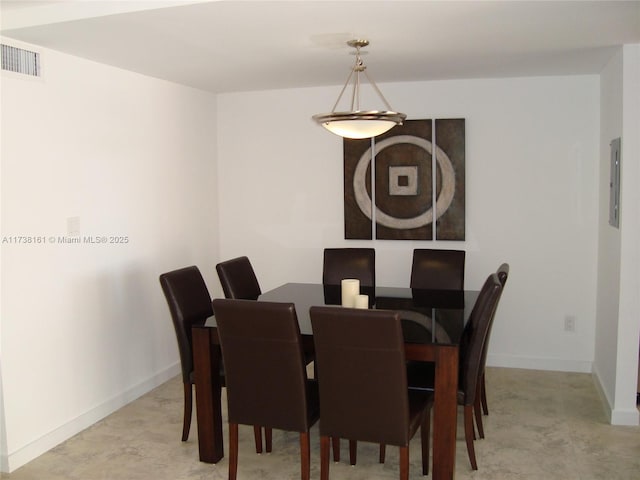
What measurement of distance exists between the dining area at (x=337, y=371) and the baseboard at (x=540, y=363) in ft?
4.72

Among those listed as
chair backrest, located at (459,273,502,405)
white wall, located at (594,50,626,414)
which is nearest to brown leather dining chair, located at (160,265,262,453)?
chair backrest, located at (459,273,502,405)

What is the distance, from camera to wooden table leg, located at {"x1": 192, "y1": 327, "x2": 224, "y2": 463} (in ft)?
10.7

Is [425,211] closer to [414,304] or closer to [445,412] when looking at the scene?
[414,304]

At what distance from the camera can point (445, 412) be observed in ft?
9.60

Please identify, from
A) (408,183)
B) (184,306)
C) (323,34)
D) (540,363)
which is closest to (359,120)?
(323,34)

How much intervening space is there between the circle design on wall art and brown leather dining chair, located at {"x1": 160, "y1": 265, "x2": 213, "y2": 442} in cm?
186

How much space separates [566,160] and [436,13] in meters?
2.34

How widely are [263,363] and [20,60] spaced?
207cm

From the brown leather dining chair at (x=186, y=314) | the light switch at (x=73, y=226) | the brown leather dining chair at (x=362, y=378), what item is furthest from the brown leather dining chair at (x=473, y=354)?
the light switch at (x=73, y=226)

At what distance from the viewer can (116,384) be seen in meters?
4.22

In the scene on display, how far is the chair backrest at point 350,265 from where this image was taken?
461 centimetres

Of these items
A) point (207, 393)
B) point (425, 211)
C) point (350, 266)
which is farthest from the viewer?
point (425, 211)

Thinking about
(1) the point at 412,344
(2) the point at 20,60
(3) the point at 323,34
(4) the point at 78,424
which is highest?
(3) the point at 323,34

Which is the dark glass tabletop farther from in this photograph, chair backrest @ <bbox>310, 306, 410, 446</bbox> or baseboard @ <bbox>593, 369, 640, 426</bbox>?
baseboard @ <bbox>593, 369, 640, 426</bbox>
